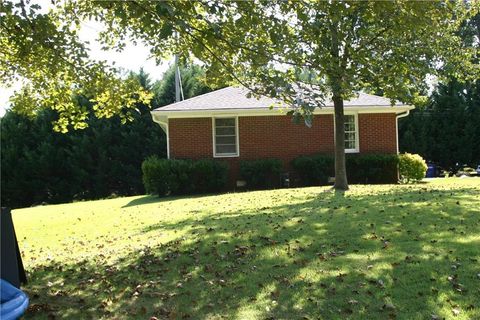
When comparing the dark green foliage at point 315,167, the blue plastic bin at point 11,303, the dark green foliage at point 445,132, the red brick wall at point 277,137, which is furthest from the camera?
the dark green foliage at point 445,132

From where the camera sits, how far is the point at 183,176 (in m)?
18.4

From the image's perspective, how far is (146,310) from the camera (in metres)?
5.17

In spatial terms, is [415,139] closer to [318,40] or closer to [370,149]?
[370,149]

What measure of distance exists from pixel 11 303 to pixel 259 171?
16.7 metres

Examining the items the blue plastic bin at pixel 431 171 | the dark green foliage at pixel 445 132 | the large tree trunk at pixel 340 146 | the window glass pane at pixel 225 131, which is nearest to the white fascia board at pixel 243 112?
the window glass pane at pixel 225 131

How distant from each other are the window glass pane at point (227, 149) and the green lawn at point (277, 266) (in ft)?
33.4

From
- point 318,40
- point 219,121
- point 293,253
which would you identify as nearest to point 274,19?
point 318,40

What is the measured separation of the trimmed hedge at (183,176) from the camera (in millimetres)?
18438

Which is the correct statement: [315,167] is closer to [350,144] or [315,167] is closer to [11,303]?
[350,144]

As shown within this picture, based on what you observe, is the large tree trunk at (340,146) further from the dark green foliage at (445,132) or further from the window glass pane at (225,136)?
the dark green foliage at (445,132)

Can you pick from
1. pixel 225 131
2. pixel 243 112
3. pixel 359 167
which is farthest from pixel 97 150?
pixel 359 167

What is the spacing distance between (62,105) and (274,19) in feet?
15.9

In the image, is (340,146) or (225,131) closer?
(340,146)

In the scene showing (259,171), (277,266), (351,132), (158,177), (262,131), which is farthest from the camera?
(351,132)
